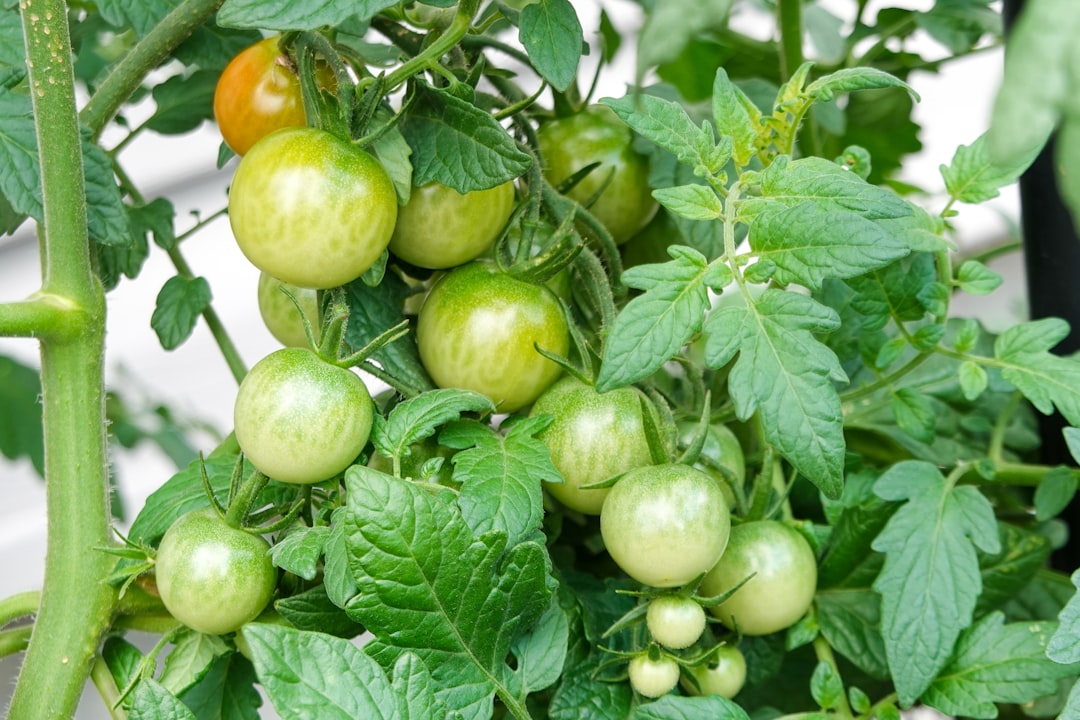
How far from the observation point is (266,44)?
1.31 feet

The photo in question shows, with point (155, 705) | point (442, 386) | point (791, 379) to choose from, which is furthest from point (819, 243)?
point (155, 705)

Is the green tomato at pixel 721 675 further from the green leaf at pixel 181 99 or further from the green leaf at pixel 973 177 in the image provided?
the green leaf at pixel 181 99

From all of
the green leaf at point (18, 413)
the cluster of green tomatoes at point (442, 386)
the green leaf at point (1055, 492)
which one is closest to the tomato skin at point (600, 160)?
the cluster of green tomatoes at point (442, 386)

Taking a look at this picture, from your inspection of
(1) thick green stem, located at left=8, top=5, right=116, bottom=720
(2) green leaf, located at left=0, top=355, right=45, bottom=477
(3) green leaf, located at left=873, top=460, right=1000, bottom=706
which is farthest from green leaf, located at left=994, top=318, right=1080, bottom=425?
(2) green leaf, located at left=0, top=355, right=45, bottom=477

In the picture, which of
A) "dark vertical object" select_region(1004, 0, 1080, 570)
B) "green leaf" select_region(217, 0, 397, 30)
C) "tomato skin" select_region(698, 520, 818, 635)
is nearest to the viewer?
"green leaf" select_region(217, 0, 397, 30)

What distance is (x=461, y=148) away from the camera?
1.23ft

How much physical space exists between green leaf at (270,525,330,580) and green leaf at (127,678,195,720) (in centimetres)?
5

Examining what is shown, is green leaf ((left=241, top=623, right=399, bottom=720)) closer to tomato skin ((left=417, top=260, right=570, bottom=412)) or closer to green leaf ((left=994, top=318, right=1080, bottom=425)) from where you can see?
tomato skin ((left=417, top=260, right=570, bottom=412))

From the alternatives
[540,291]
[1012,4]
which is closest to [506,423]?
[540,291]

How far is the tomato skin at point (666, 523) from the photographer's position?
0.36m

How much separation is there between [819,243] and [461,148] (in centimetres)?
13

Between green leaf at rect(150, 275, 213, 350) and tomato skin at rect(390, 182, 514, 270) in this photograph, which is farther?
green leaf at rect(150, 275, 213, 350)

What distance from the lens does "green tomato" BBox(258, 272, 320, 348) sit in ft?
1.38

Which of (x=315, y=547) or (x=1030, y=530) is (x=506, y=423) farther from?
(x=1030, y=530)
